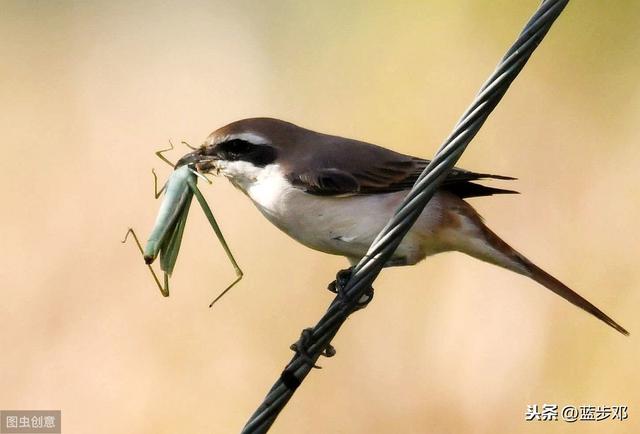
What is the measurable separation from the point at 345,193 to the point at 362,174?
0.40ft

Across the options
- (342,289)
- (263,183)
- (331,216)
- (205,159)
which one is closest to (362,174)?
(331,216)

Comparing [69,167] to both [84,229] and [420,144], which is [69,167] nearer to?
[84,229]

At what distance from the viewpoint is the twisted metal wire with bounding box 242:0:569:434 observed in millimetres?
2109

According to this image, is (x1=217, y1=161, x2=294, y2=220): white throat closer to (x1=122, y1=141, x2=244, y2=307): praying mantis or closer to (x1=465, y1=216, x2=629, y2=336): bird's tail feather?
(x1=122, y1=141, x2=244, y2=307): praying mantis

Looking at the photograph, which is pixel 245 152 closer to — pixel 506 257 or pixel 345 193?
pixel 345 193

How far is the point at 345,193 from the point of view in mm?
3387

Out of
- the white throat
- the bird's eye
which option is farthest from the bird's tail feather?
the bird's eye

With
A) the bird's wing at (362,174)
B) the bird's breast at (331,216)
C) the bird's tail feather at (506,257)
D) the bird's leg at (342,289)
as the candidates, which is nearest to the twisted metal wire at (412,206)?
the bird's leg at (342,289)

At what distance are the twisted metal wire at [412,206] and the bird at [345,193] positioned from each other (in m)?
0.77

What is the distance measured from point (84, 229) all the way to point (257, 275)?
39.2 inches

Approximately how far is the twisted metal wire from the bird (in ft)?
2.52

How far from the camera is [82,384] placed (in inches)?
201

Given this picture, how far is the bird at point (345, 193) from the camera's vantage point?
10.9 feet

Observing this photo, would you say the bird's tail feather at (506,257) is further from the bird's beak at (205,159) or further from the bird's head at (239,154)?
the bird's beak at (205,159)
